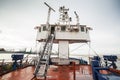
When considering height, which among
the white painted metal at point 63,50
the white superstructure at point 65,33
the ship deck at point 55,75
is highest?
the white superstructure at point 65,33

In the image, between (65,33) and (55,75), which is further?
(65,33)

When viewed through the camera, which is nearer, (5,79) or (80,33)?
(5,79)

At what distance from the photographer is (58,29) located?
14.6 meters

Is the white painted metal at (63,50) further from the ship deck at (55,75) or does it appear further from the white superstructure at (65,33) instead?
the ship deck at (55,75)

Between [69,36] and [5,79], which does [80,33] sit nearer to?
[69,36]

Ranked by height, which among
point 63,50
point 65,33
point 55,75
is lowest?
point 55,75

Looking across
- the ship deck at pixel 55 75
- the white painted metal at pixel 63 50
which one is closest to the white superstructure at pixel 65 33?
the white painted metal at pixel 63 50

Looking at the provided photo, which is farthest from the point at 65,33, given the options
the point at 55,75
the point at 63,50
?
the point at 55,75

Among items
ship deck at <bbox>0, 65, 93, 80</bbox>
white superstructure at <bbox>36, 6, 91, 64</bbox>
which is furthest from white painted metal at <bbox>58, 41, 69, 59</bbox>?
ship deck at <bbox>0, 65, 93, 80</bbox>

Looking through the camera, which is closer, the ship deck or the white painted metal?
the ship deck

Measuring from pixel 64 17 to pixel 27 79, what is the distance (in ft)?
36.2

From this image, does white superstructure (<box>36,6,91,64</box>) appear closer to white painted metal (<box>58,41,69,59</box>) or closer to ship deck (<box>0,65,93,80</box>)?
white painted metal (<box>58,41,69,59</box>)

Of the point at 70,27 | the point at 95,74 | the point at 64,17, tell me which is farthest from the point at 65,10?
the point at 95,74

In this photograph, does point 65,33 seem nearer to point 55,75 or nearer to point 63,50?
point 63,50
